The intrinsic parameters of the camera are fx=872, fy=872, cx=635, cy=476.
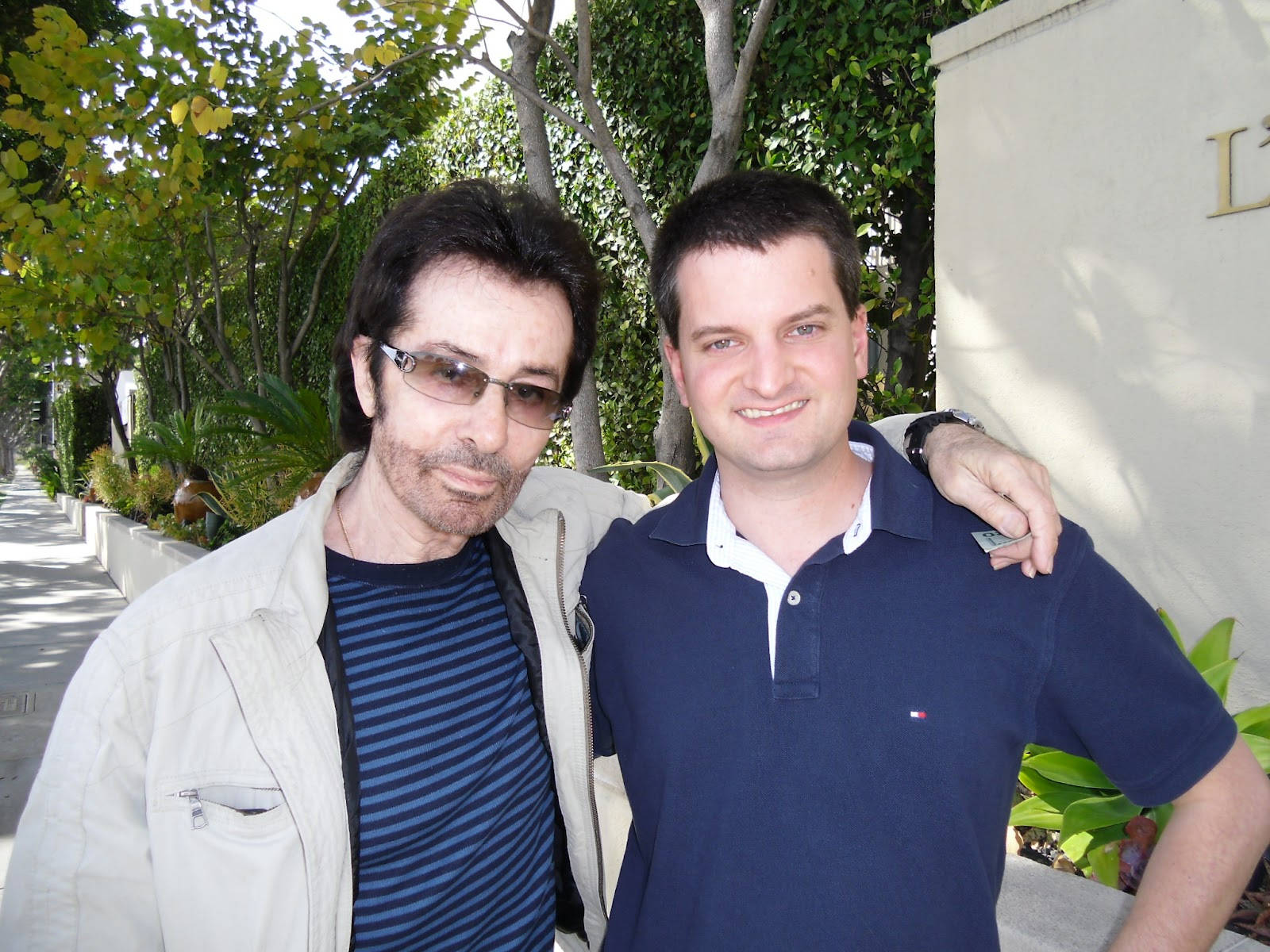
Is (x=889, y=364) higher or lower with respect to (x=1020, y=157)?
lower

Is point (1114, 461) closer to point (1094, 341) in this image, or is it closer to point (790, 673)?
point (1094, 341)

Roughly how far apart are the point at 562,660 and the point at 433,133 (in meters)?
6.90

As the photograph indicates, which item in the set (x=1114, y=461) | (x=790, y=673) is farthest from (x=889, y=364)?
(x=790, y=673)

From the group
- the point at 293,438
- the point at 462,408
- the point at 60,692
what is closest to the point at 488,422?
the point at 462,408

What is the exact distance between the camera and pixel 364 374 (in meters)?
1.97

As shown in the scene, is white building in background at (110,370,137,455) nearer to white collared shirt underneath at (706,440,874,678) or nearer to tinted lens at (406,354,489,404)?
tinted lens at (406,354,489,404)

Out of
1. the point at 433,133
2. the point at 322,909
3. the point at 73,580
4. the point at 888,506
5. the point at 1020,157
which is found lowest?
the point at 73,580

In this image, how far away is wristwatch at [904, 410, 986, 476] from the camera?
174 centimetres

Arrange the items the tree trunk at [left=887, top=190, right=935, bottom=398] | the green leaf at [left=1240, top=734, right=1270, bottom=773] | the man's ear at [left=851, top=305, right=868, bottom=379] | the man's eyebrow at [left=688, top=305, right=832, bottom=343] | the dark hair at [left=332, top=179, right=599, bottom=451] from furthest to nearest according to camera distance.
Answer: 1. the tree trunk at [left=887, top=190, right=935, bottom=398]
2. the green leaf at [left=1240, top=734, right=1270, bottom=773]
3. the dark hair at [left=332, top=179, right=599, bottom=451]
4. the man's ear at [left=851, top=305, right=868, bottom=379]
5. the man's eyebrow at [left=688, top=305, right=832, bottom=343]

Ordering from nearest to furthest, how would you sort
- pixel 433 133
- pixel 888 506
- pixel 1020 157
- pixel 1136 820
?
pixel 888 506, pixel 1136 820, pixel 1020 157, pixel 433 133

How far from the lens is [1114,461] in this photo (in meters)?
3.23

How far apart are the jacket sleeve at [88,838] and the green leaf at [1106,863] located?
2384 mm

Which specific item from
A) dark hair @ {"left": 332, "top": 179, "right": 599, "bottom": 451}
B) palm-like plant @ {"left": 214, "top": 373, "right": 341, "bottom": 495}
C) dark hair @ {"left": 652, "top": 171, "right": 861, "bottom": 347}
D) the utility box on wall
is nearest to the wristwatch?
dark hair @ {"left": 652, "top": 171, "right": 861, "bottom": 347}

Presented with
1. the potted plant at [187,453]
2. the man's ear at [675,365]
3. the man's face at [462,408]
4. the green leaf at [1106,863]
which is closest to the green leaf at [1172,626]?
the green leaf at [1106,863]
